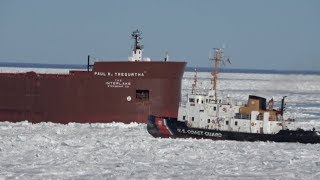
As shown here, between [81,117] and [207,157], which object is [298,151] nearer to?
[207,157]

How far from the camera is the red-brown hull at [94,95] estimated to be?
2944 cm

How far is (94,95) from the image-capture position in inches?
1161

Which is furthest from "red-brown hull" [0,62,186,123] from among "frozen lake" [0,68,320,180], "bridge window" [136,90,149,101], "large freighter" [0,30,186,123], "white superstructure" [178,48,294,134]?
"white superstructure" [178,48,294,134]

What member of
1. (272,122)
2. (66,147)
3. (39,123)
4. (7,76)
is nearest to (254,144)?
(272,122)

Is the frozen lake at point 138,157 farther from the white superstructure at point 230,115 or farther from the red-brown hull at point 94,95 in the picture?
the red-brown hull at point 94,95

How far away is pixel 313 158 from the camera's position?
62.8 ft

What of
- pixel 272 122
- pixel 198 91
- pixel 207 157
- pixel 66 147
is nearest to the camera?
pixel 207 157

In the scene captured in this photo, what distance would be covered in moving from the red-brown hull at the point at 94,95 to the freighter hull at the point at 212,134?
545 cm

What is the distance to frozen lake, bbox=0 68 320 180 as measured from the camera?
15.9 m

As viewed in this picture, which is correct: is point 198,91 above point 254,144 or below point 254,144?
above

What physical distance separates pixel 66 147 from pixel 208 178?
6.45 meters

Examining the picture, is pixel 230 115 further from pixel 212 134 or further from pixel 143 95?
pixel 143 95

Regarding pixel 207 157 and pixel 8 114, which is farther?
pixel 8 114

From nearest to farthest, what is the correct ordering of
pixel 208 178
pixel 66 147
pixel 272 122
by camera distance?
pixel 208 178 → pixel 66 147 → pixel 272 122
